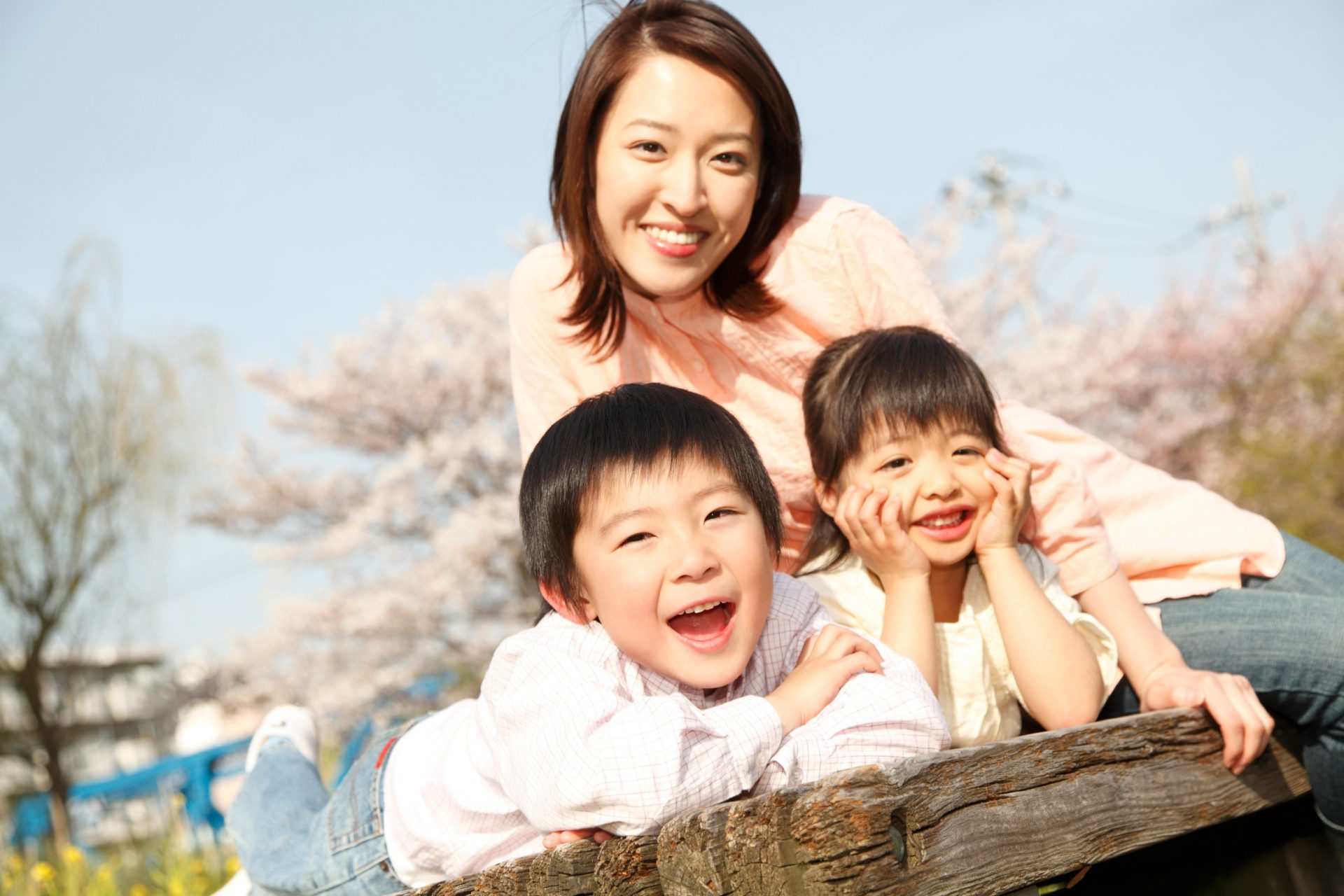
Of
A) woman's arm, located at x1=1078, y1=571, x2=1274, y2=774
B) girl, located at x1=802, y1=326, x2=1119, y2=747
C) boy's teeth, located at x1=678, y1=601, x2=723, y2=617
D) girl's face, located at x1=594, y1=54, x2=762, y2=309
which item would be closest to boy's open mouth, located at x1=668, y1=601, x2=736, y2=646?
boy's teeth, located at x1=678, y1=601, x2=723, y2=617

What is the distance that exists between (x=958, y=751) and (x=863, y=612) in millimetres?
823

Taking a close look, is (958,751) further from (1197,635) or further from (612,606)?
(1197,635)

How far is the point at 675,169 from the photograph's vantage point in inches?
86.0

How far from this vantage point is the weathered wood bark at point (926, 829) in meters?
1.00

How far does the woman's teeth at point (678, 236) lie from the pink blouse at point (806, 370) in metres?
0.22

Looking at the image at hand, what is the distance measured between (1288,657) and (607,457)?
130cm

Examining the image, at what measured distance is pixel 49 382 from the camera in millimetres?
9773

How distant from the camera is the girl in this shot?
1839mm

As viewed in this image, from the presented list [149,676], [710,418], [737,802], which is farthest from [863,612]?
[149,676]

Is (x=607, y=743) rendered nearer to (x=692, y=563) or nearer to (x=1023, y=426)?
(x=692, y=563)

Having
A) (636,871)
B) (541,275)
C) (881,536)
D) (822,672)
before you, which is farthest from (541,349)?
(636,871)

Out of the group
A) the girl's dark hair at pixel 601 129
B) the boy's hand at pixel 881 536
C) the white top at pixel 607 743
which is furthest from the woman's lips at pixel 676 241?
the white top at pixel 607 743

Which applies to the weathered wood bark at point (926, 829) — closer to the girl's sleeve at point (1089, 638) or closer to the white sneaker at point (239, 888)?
the girl's sleeve at point (1089, 638)

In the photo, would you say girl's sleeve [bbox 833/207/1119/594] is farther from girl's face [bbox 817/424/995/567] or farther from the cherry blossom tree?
the cherry blossom tree
